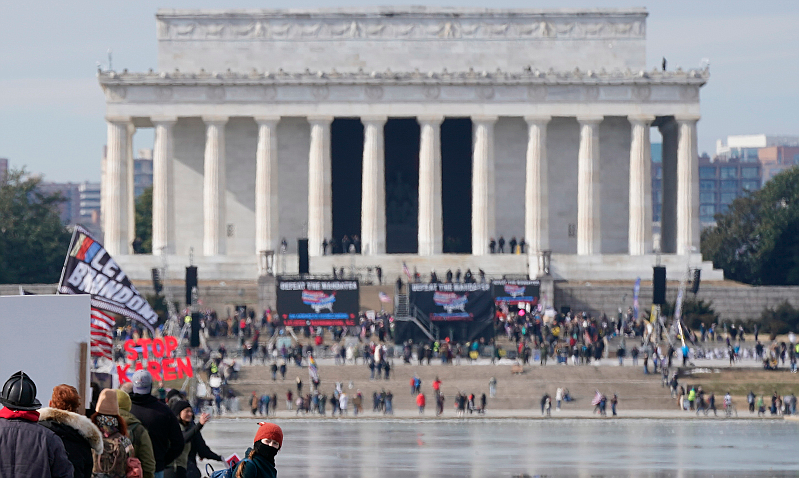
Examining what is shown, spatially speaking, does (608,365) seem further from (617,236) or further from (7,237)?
(7,237)

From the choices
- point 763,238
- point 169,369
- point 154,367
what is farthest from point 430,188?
point 169,369

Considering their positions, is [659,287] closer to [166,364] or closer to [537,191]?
[537,191]

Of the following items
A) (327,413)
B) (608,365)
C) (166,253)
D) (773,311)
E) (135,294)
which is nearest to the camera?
(135,294)

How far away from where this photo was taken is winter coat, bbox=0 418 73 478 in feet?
47.0

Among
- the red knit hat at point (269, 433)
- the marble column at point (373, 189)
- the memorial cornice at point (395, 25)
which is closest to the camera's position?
the red knit hat at point (269, 433)

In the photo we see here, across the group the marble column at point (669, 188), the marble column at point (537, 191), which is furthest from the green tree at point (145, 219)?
the marble column at point (669, 188)

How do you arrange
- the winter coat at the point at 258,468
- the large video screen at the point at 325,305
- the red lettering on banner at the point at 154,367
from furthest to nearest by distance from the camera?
1. the large video screen at the point at 325,305
2. the red lettering on banner at the point at 154,367
3. the winter coat at the point at 258,468

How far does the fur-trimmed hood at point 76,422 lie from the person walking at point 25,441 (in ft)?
2.80

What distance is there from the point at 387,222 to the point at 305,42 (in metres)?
14.2

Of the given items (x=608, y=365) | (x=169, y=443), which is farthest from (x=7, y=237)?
(x=169, y=443)

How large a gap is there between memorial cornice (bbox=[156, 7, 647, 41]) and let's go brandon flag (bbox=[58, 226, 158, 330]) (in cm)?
8159

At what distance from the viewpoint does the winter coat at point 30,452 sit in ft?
47.0

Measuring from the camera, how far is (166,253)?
10700 centimetres

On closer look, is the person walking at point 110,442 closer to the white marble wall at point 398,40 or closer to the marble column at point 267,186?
the marble column at point 267,186
